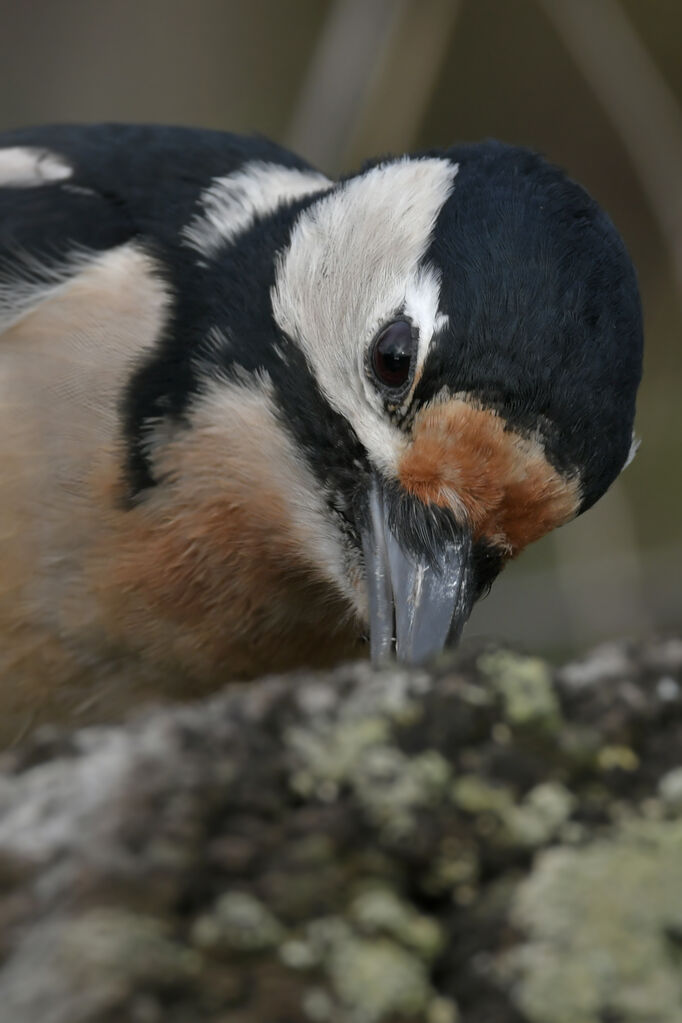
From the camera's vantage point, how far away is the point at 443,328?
3098 millimetres

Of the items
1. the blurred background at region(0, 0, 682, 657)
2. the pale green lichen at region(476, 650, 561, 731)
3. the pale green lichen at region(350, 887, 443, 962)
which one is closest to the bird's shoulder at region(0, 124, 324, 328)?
the pale green lichen at region(476, 650, 561, 731)

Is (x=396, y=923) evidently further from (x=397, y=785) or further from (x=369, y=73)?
(x=369, y=73)

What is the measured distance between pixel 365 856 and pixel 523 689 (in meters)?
0.27

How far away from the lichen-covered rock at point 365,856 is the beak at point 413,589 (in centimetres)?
138

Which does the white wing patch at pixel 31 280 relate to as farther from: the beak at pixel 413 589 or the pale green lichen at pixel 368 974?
the pale green lichen at pixel 368 974

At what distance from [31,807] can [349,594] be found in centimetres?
198

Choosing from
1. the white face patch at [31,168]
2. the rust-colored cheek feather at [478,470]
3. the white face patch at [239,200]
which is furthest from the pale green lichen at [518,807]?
the white face patch at [31,168]

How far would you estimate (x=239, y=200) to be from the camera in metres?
3.99

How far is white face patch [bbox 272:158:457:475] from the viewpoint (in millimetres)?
3238

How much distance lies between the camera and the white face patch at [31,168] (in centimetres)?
417

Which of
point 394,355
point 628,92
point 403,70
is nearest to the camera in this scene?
point 394,355

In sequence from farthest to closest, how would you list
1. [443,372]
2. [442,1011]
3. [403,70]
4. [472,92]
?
[472,92] < [403,70] < [443,372] < [442,1011]

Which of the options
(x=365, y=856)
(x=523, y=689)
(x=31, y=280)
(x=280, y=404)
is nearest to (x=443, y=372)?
(x=280, y=404)

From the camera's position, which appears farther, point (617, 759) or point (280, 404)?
point (280, 404)
